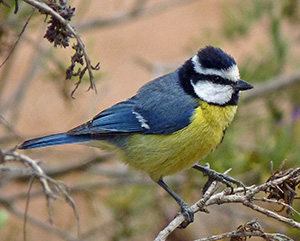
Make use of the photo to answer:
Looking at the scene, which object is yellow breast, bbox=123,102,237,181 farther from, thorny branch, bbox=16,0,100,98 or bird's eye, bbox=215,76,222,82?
thorny branch, bbox=16,0,100,98

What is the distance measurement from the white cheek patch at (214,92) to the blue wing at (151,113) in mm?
58

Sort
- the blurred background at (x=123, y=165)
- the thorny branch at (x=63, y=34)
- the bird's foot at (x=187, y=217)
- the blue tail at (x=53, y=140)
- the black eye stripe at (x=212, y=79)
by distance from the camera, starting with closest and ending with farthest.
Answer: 1. the thorny branch at (x=63, y=34)
2. the bird's foot at (x=187, y=217)
3. the blue tail at (x=53, y=140)
4. the black eye stripe at (x=212, y=79)
5. the blurred background at (x=123, y=165)

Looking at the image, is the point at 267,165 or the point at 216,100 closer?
the point at 216,100

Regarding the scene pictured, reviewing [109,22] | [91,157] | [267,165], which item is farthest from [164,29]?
[267,165]

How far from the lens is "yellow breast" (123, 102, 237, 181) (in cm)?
236

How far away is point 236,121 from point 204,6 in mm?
3651

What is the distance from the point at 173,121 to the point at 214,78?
0.27 metres

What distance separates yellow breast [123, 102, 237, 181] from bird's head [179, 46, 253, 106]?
0.15ft

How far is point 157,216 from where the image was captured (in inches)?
147

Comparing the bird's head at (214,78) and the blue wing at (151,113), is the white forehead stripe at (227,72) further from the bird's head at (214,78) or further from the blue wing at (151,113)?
the blue wing at (151,113)

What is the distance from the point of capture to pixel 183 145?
237 centimetres

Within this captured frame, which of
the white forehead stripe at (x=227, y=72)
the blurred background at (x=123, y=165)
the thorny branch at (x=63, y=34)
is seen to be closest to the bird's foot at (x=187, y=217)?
the blurred background at (x=123, y=165)

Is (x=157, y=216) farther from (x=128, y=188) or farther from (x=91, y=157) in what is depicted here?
(x=91, y=157)

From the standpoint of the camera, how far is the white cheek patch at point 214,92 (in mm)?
2453
